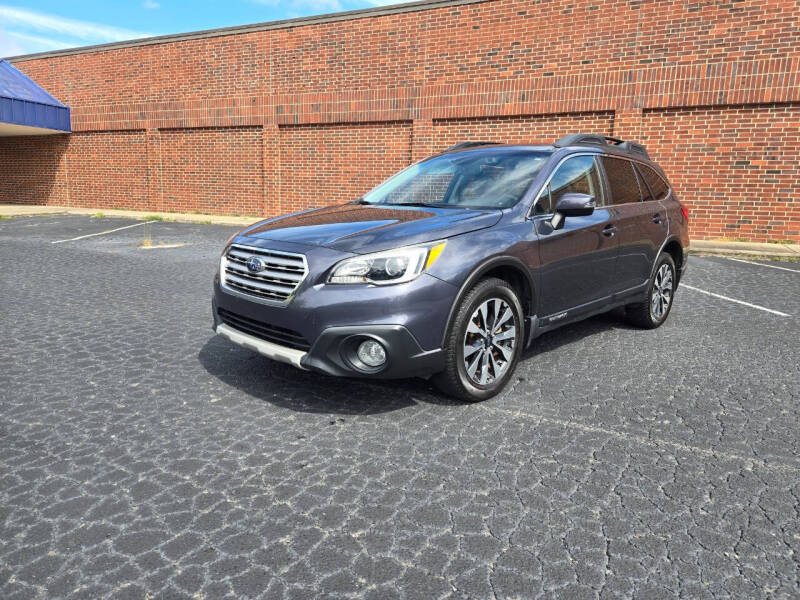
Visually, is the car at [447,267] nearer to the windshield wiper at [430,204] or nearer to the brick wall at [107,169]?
the windshield wiper at [430,204]

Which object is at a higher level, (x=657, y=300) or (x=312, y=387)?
(x=657, y=300)

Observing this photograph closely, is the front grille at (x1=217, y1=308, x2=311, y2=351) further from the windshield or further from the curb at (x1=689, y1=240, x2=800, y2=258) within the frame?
the curb at (x1=689, y1=240, x2=800, y2=258)

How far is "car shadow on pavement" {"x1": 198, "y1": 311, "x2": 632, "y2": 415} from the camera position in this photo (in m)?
3.85

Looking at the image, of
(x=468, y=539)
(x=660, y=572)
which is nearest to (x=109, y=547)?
(x=468, y=539)

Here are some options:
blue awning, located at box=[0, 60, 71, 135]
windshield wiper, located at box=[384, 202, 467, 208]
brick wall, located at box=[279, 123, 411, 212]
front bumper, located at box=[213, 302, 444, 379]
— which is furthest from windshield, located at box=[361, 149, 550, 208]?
blue awning, located at box=[0, 60, 71, 135]

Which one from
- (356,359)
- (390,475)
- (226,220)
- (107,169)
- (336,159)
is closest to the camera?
(390,475)

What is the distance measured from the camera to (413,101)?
1423 centimetres

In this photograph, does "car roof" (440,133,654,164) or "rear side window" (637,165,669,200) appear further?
"rear side window" (637,165,669,200)

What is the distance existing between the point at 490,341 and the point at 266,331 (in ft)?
4.67

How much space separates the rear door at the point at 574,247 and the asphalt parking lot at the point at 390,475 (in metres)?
0.56

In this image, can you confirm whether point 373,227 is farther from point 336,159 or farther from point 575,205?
point 336,159

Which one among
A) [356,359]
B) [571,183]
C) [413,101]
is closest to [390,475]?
[356,359]

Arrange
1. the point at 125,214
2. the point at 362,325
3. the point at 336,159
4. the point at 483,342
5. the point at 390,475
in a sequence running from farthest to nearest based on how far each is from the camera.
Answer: the point at 125,214
the point at 336,159
the point at 483,342
the point at 362,325
the point at 390,475

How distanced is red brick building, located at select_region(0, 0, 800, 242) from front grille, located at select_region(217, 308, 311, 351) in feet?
Result: 35.0
